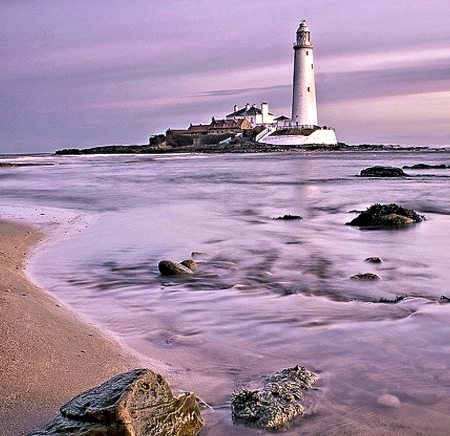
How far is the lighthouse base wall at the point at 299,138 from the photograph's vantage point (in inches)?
2447

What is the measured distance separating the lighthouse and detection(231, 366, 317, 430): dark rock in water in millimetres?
54960

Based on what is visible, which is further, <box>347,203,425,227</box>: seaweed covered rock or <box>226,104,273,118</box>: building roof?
<box>226,104,273,118</box>: building roof

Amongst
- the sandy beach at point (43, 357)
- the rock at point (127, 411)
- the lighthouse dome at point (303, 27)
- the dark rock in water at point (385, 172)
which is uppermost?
the lighthouse dome at point (303, 27)

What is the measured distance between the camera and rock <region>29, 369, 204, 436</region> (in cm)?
205

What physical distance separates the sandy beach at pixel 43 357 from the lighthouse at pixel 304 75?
5368 centimetres

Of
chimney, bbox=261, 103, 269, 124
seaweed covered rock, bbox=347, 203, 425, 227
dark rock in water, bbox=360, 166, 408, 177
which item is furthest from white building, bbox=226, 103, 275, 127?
seaweed covered rock, bbox=347, 203, 425, 227

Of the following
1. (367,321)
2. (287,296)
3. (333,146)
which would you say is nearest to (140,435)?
(367,321)

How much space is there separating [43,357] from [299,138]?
198 ft

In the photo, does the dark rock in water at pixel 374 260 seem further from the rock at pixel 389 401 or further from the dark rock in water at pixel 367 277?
the rock at pixel 389 401

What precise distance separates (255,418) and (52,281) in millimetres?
3395

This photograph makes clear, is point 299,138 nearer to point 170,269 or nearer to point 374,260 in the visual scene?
point 374,260

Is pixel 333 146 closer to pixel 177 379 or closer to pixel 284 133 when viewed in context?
pixel 284 133

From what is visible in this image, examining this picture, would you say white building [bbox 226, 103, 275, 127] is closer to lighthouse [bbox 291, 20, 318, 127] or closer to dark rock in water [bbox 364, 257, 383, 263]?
lighthouse [bbox 291, 20, 318, 127]

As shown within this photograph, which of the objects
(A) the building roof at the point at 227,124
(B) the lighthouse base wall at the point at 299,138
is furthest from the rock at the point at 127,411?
(A) the building roof at the point at 227,124
